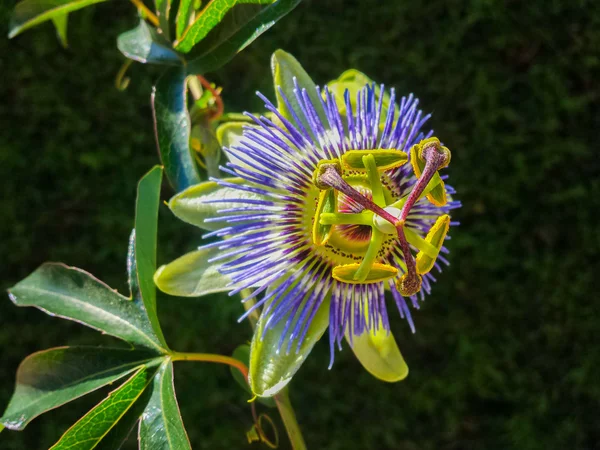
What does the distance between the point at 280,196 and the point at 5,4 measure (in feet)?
4.01

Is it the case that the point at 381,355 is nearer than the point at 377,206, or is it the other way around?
the point at 377,206

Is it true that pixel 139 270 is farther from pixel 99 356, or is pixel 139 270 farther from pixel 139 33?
pixel 139 33

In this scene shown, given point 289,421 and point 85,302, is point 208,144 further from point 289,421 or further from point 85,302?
point 289,421

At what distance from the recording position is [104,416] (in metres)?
1.11

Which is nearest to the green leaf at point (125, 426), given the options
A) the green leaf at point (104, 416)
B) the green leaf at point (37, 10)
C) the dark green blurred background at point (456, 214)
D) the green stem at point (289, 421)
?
the green leaf at point (104, 416)

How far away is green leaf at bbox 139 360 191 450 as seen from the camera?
1062 millimetres

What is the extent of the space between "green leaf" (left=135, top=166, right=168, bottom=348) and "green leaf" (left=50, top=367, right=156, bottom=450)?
10 centimetres

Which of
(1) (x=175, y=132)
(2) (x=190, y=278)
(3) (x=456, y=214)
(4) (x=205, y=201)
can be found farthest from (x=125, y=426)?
(3) (x=456, y=214)

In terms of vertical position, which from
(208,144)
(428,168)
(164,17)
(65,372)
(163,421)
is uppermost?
(164,17)

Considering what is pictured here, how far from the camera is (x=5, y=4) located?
1.84 meters

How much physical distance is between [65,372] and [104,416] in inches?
5.5

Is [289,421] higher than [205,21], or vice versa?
[205,21]

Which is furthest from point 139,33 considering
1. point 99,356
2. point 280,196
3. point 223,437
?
point 223,437

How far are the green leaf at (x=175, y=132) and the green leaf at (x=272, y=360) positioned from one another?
28 centimetres
